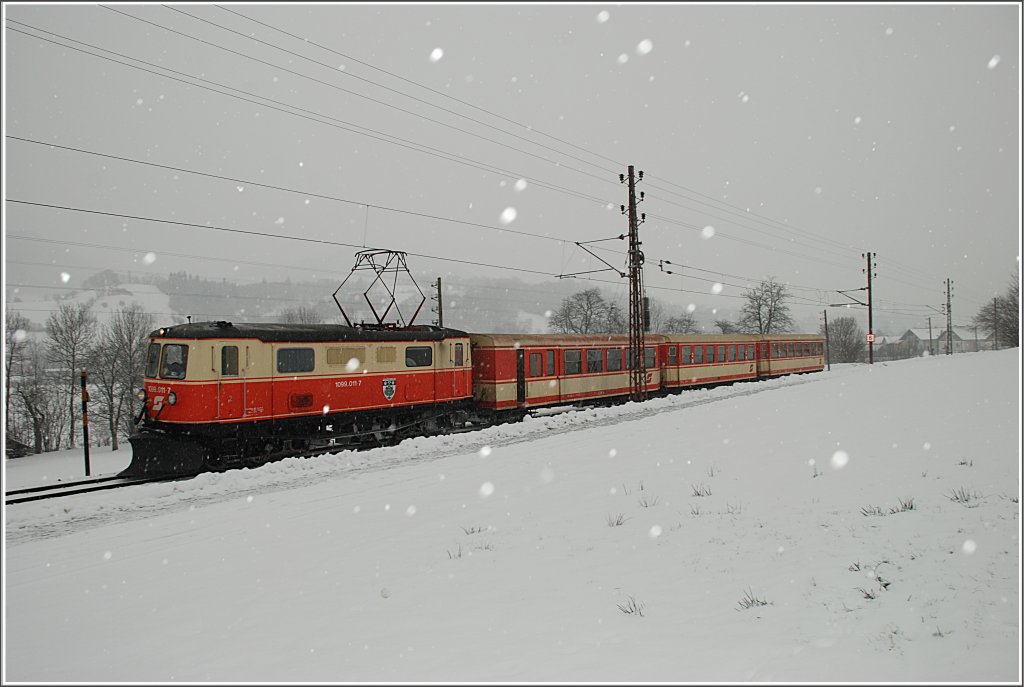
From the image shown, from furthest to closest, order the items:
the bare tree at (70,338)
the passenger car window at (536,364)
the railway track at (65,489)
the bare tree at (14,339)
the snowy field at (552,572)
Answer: the bare tree at (70,338) → the bare tree at (14,339) → the passenger car window at (536,364) → the railway track at (65,489) → the snowy field at (552,572)

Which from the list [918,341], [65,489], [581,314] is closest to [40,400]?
[65,489]

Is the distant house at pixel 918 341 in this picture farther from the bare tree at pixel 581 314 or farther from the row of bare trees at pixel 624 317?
the bare tree at pixel 581 314

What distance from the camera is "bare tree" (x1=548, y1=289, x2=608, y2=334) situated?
2581 inches

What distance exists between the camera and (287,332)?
14.3 metres

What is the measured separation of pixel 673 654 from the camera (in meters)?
4.61

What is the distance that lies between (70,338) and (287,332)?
41504 millimetres

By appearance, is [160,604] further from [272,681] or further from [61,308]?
[61,308]

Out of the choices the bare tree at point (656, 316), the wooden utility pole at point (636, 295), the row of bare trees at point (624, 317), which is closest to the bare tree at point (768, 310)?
the row of bare trees at point (624, 317)

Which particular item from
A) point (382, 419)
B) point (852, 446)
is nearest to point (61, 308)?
point (382, 419)

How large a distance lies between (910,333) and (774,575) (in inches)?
6433

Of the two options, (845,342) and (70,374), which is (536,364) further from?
(845,342)

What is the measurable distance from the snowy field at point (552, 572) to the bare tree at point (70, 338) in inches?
1656

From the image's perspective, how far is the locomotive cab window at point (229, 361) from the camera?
13.2 meters

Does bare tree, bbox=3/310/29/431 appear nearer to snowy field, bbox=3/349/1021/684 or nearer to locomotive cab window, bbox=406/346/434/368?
locomotive cab window, bbox=406/346/434/368
